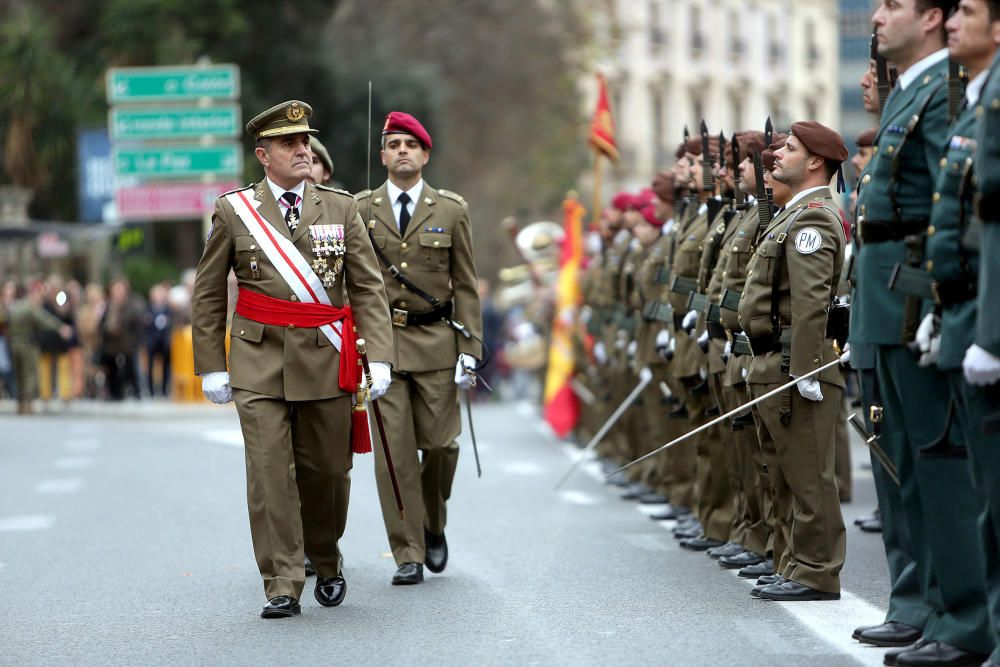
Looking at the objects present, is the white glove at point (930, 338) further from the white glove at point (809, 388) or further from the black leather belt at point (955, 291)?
the white glove at point (809, 388)

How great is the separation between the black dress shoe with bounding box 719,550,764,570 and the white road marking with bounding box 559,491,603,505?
12.5 ft

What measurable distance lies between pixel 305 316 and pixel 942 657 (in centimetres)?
319

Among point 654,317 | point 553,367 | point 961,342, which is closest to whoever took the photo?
point 961,342

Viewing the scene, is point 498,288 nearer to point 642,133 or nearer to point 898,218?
point 642,133

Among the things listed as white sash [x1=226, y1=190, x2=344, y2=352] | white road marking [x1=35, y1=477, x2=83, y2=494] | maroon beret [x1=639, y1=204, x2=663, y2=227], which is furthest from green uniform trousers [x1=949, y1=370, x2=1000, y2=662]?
white road marking [x1=35, y1=477, x2=83, y2=494]

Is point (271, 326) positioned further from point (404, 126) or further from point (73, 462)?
point (73, 462)

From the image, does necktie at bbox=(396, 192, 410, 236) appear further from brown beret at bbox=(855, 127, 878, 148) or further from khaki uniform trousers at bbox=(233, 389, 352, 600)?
brown beret at bbox=(855, 127, 878, 148)

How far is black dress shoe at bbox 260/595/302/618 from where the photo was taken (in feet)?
27.2

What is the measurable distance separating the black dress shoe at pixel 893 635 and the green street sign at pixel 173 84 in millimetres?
21822

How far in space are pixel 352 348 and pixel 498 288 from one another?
36099mm

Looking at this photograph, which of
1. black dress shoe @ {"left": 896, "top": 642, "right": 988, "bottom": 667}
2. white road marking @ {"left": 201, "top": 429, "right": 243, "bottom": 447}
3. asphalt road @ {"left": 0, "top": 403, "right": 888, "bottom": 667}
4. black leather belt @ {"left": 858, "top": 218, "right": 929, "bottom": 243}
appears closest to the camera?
black dress shoe @ {"left": 896, "top": 642, "right": 988, "bottom": 667}

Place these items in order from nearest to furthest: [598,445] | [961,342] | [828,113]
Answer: [961,342] < [598,445] < [828,113]

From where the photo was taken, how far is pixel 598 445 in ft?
57.4

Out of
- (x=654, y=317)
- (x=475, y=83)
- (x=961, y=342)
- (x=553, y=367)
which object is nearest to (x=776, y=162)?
(x=961, y=342)
